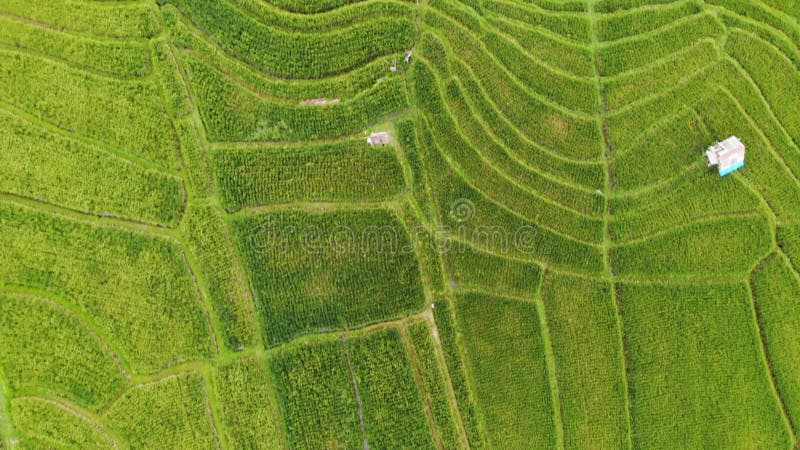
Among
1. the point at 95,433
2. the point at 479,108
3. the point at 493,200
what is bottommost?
the point at 95,433

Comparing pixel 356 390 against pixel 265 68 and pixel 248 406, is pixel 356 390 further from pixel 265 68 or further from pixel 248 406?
pixel 265 68

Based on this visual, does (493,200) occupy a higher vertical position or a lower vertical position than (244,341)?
higher

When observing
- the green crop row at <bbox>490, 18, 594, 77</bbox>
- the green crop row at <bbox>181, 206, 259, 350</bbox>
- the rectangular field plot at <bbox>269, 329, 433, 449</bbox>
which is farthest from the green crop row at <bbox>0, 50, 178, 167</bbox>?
the green crop row at <bbox>490, 18, 594, 77</bbox>

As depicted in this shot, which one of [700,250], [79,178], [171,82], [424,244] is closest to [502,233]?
[424,244]

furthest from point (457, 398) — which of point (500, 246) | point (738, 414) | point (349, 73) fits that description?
point (349, 73)

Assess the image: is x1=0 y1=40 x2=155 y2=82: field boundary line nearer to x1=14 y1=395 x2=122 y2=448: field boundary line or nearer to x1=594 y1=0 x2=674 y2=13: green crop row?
x1=14 y1=395 x2=122 y2=448: field boundary line

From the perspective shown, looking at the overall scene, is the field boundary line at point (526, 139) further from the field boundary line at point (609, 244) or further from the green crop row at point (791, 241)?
the green crop row at point (791, 241)

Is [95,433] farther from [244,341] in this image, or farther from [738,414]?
[738,414]
